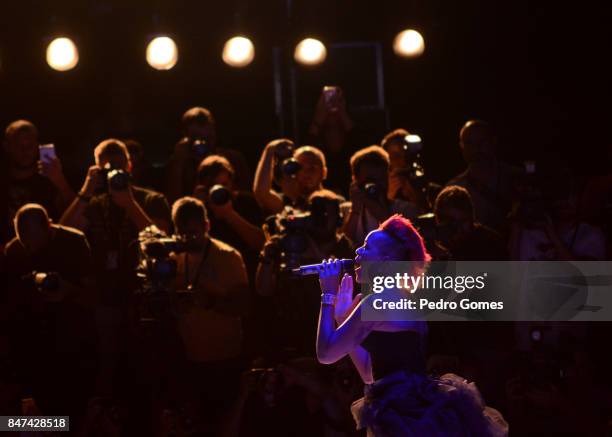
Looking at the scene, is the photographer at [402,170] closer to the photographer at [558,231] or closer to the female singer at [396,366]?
the photographer at [558,231]

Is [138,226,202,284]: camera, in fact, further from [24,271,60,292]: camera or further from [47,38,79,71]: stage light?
[47,38,79,71]: stage light

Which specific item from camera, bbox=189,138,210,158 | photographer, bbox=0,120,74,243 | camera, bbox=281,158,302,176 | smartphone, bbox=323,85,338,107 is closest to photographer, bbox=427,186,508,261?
camera, bbox=281,158,302,176

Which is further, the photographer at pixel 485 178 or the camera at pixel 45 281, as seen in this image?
the photographer at pixel 485 178

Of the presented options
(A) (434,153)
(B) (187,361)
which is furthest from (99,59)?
(B) (187,361)

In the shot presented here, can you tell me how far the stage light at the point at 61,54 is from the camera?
8.25 m

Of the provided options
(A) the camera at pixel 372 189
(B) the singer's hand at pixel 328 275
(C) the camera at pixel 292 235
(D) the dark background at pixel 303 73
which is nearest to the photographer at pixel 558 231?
(A) the camera at pixel 372 189

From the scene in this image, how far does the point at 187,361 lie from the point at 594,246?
9.00 feet

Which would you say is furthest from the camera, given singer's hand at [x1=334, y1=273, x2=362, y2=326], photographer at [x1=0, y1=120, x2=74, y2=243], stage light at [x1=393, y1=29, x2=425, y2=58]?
stage light at [x1=393, y1=29, x2=425, y2=58]

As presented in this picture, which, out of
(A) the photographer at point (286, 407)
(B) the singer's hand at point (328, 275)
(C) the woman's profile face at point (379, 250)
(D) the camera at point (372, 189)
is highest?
(D) the camera at point (372, 189)

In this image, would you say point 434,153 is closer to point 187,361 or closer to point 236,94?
point 236,94

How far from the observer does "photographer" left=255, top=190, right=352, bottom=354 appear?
6371 mm

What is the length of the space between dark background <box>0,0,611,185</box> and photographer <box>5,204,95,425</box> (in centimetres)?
220

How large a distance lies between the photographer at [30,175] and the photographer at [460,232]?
9.61 ft

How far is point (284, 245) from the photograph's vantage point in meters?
6.36
